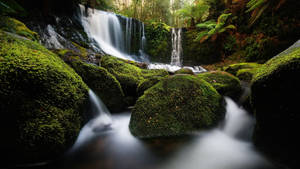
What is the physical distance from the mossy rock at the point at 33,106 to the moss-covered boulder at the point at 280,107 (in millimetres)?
2306

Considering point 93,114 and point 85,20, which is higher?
point 85,20

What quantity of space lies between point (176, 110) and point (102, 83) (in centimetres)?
160

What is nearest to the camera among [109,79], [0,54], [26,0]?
[0,54]

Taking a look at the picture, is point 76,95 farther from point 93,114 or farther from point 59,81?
point 93,114

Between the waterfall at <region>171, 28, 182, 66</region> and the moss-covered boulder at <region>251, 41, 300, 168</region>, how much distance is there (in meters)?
9.83

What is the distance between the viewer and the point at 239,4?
28.2ft

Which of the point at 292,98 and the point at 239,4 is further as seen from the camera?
the point at 239,4

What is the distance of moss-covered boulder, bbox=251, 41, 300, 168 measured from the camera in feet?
3.93

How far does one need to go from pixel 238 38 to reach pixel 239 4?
2246mm

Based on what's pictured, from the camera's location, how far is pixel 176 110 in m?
2.08

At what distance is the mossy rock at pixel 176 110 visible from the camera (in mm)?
1929

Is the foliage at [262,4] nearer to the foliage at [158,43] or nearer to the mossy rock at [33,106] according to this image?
the foliage at [158,43]

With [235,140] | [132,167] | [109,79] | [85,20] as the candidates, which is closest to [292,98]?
[235,140]

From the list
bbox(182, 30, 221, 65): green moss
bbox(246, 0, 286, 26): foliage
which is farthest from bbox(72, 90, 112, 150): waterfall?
bbox(182, 30, 221, 65): green moss
